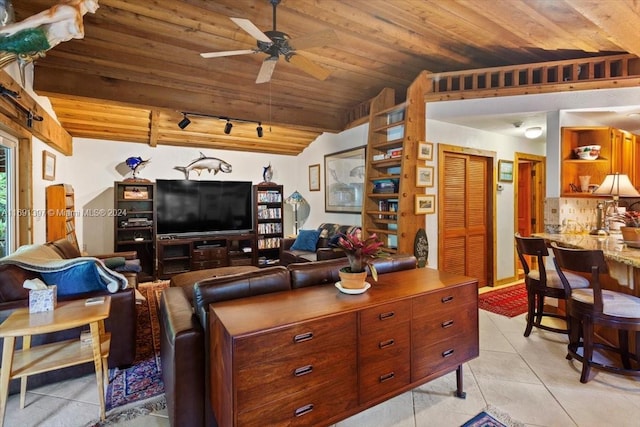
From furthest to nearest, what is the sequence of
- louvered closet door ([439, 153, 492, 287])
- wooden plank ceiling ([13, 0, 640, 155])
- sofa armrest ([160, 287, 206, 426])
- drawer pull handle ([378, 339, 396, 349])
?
louvered closet door ([439, 153, 492, 287])
wooden plank ceiling ([13, 0, 640, 155])
drawer pull handle ([378, 339, 396, 349])
sofa armrest ([160, 287, 206, 426])

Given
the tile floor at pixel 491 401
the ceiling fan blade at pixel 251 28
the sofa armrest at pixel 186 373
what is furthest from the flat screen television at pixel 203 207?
the sofa armrest at pixel 186 373

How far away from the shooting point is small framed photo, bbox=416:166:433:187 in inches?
151

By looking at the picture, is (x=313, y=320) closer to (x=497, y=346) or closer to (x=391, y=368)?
(x=391, y=368)

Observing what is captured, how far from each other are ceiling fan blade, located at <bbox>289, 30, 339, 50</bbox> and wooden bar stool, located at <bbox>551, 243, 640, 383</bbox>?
233 cm

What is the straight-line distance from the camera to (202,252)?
18.9ft

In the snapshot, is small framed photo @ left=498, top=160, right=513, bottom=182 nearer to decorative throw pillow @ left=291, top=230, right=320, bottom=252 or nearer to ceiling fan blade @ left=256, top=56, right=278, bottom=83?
decorative throw pillow @ left=291, top=230, right=320, bottom=252

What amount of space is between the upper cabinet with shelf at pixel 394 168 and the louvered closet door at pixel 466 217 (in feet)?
2.08

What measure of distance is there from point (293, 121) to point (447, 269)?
3.27 m

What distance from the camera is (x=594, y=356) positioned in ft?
8.73

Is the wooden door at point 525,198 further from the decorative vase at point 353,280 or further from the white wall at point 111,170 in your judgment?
the decorative vase at point 353,280

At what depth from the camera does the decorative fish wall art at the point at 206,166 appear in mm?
5980

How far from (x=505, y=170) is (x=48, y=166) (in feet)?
20.7

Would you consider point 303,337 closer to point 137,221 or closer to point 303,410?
point 303,410

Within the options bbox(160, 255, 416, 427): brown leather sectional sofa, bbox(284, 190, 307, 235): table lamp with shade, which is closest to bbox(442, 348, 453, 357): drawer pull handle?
bbox(160, 255, 416, 427): brown leather sectional sofa
